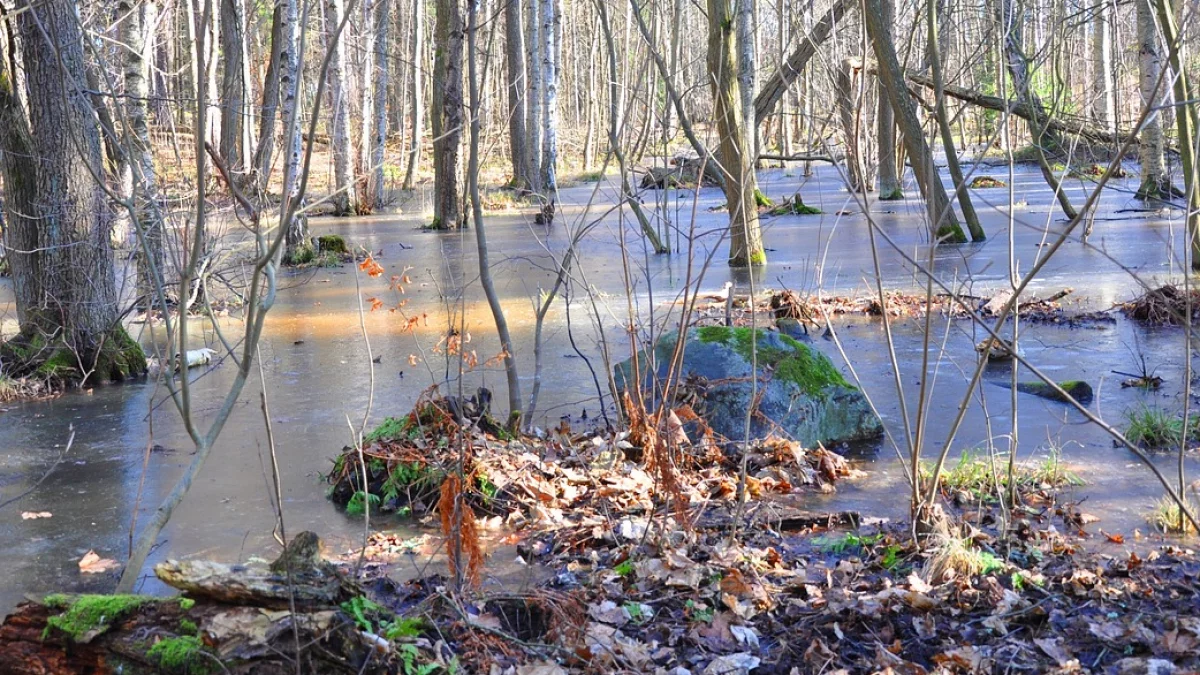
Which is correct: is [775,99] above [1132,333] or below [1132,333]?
above

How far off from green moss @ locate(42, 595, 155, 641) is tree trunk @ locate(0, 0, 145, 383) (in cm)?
559

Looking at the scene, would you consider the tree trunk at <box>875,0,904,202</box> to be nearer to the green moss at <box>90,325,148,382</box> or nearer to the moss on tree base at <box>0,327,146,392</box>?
the green moss at <box>90,325,148,382</box>

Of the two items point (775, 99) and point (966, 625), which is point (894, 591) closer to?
point (966, 625)

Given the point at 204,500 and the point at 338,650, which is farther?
the point at 204,500

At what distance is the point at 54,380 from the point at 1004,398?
22.8ft

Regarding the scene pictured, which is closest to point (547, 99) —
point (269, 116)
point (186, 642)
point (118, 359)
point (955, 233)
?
point (955, 233)

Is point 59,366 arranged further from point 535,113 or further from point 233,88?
point 535,113

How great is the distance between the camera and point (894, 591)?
12.8ft

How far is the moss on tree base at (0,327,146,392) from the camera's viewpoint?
8570mm

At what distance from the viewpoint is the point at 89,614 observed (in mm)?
3123

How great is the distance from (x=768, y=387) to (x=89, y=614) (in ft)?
13.5

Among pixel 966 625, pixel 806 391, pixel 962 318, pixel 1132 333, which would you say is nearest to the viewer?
pixel 966 625

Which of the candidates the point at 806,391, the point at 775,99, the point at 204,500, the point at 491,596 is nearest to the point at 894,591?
the point at 491,596

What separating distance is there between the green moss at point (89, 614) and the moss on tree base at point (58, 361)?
5944 mm
